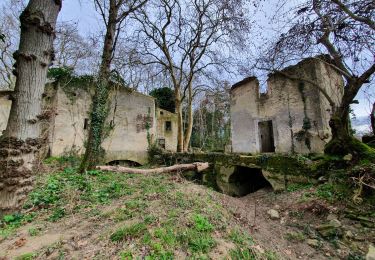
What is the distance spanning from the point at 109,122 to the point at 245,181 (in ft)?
30.8

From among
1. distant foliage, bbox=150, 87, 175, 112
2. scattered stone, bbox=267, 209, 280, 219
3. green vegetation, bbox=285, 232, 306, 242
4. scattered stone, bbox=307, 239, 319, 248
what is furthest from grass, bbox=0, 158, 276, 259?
distant foliage, bbox=150, 87, 175, 112

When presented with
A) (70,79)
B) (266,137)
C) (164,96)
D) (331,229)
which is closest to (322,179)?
(331,229)

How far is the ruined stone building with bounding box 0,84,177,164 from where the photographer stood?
1195cm

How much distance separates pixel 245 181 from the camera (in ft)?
29.1

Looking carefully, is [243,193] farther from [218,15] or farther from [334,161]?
[218,15]

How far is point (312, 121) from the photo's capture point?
10117 millimetres

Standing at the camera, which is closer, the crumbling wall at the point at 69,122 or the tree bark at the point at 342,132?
the tree bark at the point at 342,132

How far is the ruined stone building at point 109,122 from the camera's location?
12.0 meters

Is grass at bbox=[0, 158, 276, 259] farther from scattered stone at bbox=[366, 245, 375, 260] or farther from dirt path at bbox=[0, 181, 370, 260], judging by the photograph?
scattered stone at bbox=[366, 245, 375, 260]

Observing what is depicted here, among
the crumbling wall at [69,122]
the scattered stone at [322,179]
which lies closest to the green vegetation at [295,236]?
the scattered stone at [322,179]

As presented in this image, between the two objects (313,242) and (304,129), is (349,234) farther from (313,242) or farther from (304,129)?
(304,129)

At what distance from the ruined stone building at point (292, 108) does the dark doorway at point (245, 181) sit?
3064 mm

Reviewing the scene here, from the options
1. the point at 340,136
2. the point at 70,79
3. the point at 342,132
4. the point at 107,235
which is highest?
the point at 70,79

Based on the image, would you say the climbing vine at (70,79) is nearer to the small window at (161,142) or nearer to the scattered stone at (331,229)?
the small window at (161,142)
